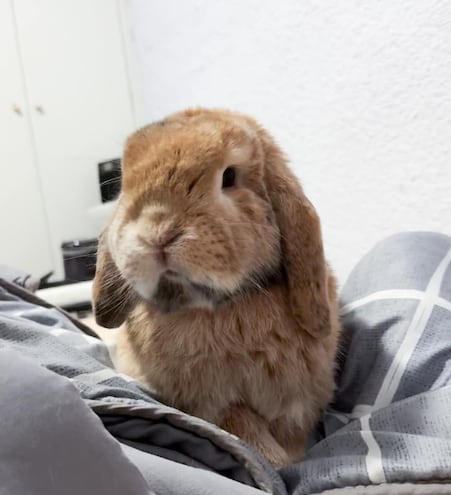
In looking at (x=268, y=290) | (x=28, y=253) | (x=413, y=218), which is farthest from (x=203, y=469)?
(x=28, y=253)

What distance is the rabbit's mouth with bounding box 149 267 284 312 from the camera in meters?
0.58

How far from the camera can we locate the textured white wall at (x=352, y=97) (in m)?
0.98

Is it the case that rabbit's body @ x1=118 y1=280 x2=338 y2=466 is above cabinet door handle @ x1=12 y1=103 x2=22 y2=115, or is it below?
below

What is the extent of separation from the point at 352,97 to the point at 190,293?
0.70 meters

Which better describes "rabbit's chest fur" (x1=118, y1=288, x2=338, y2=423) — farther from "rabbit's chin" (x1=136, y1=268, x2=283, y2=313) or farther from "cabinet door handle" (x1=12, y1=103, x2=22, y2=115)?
"cabinet door handle" (x1=12, y1=103, x2=22, y2=115)

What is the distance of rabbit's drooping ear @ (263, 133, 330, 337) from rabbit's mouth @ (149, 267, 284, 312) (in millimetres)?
40

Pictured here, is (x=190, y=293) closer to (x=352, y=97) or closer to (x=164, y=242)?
(x=164, y=242)

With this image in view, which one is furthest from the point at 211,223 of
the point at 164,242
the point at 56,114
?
the point at 56,114

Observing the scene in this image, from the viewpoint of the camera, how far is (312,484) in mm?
506

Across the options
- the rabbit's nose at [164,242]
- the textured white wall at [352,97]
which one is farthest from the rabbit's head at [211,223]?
the textured white wall at [352,97]

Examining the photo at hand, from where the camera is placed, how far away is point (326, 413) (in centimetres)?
72

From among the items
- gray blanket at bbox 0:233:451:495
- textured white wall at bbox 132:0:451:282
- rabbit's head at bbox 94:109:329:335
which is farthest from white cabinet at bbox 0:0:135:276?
rabbit's head at bbox 94:109:329:335

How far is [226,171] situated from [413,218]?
57 centimetres

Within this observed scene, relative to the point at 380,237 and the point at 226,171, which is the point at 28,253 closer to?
the point at 380,237
